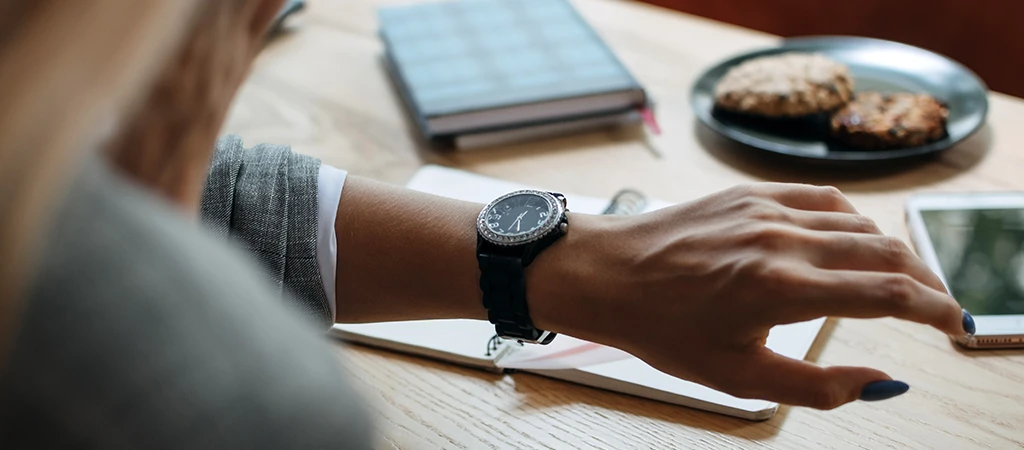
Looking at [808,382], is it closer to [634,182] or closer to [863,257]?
[863,257]

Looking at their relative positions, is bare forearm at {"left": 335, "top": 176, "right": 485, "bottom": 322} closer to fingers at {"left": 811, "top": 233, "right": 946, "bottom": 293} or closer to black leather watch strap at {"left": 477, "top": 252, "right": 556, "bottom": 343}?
black leather watch strap at {"left": 477, "top": 252, "right": 556, "bottom": 343}

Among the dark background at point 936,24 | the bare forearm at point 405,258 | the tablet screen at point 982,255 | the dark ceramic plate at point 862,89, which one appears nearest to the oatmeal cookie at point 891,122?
the dark ceramic plate at point 862,89

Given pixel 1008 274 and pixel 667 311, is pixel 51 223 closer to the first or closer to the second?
pixel 667 311

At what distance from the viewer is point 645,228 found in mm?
665

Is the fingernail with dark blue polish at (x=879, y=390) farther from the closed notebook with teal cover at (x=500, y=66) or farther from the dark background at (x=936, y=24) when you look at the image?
the dark background at (x=936, y=24)

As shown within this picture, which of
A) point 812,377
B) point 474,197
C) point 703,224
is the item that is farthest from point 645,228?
point 474,197

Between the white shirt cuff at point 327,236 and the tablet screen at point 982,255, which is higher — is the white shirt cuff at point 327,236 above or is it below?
above

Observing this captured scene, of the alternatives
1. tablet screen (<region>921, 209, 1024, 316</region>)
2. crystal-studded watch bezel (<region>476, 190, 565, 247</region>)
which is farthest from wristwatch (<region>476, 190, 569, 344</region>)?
tablet screen (<region>921, 209, 1024, 316</region>)

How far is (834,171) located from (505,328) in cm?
45

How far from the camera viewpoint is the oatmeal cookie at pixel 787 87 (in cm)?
99

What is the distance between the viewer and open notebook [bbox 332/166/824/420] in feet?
2.21

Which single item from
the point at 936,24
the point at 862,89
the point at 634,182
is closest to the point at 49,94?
the point at 634,182

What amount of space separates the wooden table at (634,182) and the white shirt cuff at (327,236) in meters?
0.07

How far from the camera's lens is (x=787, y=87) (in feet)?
3.27
